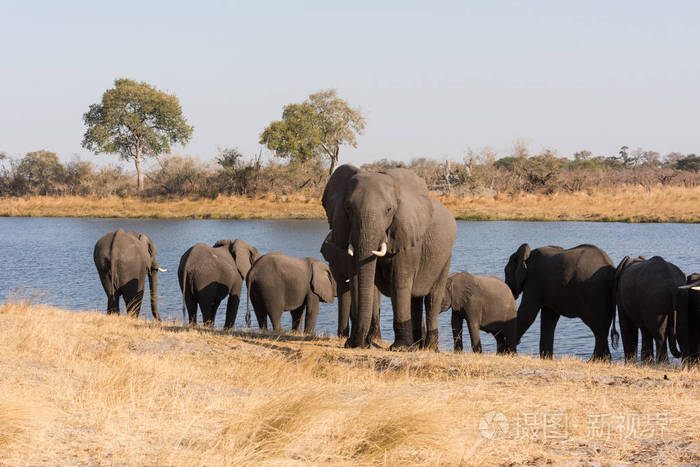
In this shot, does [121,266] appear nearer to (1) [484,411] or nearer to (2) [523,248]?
(2) [523,248]

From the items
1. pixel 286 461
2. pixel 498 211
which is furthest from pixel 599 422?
pixel 498 211

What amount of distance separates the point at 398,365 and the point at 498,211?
130 ft

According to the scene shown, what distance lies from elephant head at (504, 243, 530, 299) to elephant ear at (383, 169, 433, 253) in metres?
3.09

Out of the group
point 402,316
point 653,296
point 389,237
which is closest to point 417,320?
point 402,316

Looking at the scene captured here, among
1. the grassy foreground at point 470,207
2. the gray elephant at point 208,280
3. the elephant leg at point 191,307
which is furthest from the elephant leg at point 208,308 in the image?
the grassy foreground at point 470,207

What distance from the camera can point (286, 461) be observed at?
515 centimetres

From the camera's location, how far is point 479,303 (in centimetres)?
1260

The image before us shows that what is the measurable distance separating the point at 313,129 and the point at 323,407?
181 feet

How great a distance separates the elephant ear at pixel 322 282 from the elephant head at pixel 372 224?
4495 millimetres

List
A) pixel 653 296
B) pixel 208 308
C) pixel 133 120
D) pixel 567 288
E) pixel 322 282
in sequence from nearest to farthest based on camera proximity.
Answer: pixel 653 296 < pixel 567 288 < pixel 322 282 < pixel 208 308 < pixel 133 120

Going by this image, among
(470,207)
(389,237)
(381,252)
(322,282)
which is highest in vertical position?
(389,237)

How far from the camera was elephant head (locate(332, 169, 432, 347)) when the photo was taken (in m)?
9.14

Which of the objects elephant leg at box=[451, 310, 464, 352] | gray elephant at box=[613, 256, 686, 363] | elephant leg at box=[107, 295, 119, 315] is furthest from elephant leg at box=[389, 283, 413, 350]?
elephant leg at box=[107, 295, 119, 315]

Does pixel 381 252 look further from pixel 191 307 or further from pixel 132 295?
pixel 132 295
